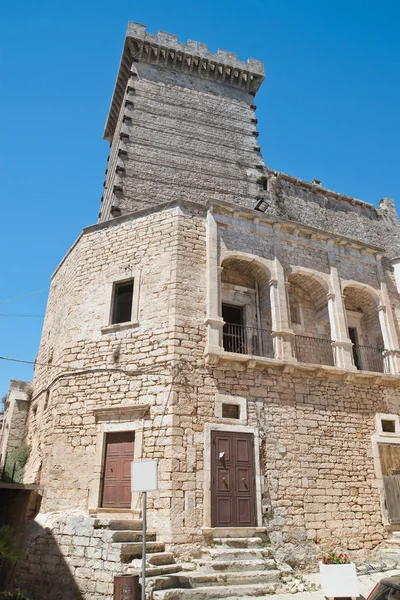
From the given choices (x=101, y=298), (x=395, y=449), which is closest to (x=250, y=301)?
(x=101, y=298)

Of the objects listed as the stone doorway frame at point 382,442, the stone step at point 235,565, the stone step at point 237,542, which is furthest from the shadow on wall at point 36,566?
the stone doorway frame at point 382,442

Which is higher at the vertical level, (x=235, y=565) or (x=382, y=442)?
(x=382, y=442)

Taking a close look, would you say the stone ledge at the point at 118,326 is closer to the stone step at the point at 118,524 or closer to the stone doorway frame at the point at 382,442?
the stone step at the point at 118,524

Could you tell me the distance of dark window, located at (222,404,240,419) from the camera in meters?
10.5

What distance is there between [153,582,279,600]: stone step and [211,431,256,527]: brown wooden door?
145cm

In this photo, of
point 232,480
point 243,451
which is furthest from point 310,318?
point 232,480

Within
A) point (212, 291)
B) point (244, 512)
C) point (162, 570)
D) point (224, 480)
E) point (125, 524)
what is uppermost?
point (212, 291)

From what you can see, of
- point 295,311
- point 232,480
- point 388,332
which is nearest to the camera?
point 232,480

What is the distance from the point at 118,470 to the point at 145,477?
12.7ft

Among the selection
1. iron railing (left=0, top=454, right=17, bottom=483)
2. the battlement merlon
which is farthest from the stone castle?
the battlement merlon

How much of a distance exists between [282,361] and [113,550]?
561 centimetres

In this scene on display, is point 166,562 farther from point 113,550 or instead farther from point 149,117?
point 149,117

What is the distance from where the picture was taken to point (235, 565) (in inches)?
335

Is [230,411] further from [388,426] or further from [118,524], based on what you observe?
[388,426]
